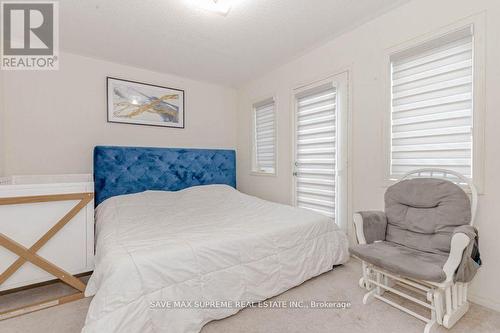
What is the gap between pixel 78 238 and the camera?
6.66 ft

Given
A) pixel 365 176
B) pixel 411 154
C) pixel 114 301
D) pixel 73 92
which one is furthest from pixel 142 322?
pixel 73 92

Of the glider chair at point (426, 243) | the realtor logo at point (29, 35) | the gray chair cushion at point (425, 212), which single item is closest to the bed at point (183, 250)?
the glider chair at point (426, 243)

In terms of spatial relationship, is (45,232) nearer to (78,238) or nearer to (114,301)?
(78,238)

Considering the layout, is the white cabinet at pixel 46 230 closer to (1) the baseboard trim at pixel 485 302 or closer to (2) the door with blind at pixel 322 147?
(2) the door with blind at pixel 322 147

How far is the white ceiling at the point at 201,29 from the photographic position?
218cm

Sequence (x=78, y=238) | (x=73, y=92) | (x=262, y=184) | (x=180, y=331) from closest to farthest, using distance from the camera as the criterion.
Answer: (x=180, y=331) → (x=78, y=238) → (x=73, y=92) → (x=262, y=184)

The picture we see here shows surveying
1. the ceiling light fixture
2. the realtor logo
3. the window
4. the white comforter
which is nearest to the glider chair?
the white comforter

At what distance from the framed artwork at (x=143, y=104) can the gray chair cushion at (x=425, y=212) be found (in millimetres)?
3061

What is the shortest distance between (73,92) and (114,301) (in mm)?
2786

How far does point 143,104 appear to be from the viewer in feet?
11.3

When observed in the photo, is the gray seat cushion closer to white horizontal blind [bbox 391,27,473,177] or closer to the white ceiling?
white horizontal blind [bbox 391,27,473,177]

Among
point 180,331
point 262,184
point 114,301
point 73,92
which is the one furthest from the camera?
Answer: point 262,184

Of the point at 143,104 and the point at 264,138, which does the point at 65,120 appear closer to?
the point at 143,104

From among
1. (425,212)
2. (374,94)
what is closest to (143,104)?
(374,94)
